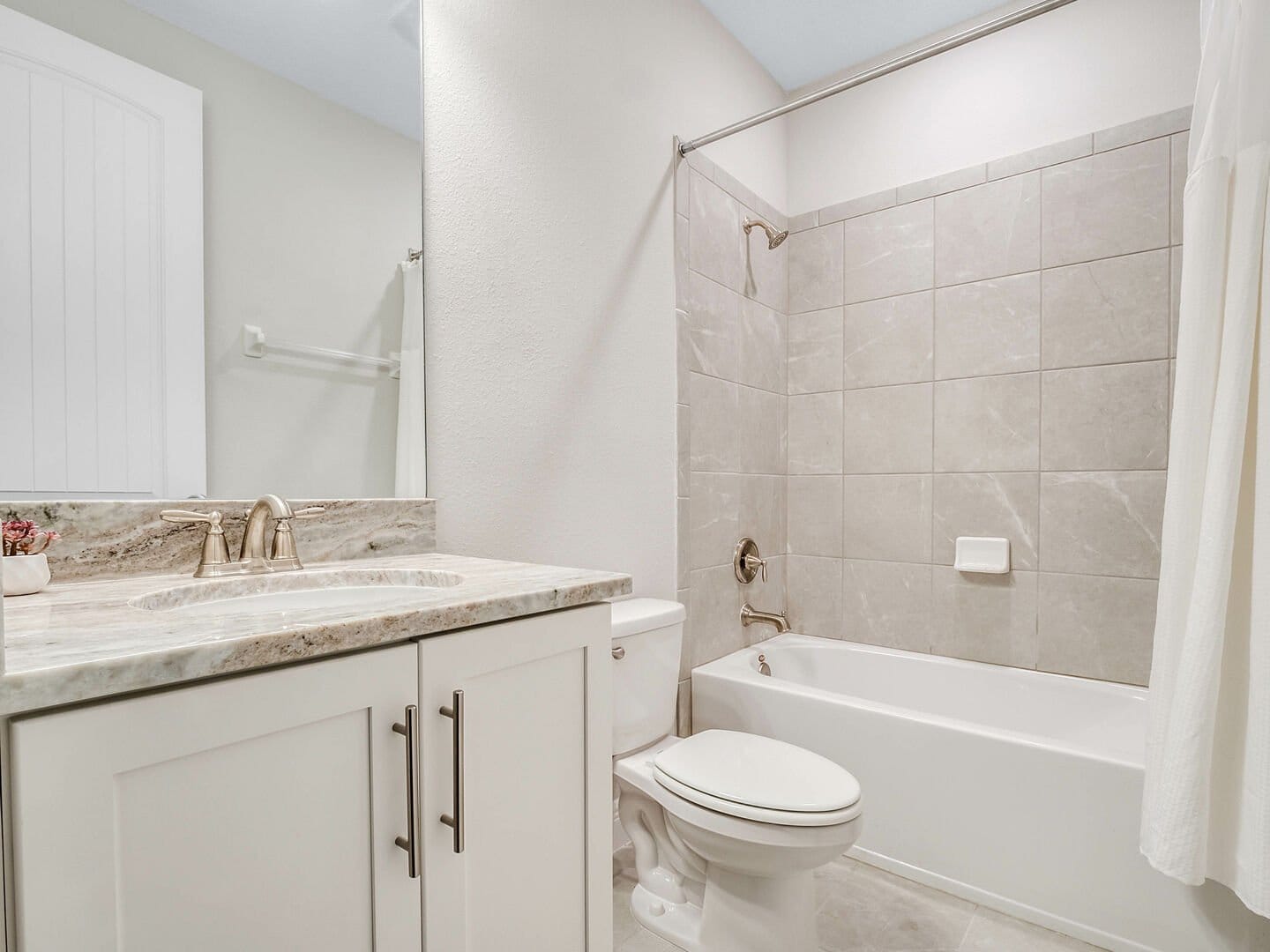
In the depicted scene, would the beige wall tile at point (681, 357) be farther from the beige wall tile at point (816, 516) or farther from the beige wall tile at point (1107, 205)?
the beige wall tile at point (1107, 205)

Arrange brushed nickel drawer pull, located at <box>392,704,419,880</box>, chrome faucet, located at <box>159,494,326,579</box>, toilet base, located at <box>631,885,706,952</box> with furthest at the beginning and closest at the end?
1. toilet base, located at <box>631,885,706,952</box>
2. chrome faucet, located at <box>159,494,326,579</box>
3. brushed nickel drawer pull, located at <box>392,704,419,880</box>

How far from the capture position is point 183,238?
1.10m

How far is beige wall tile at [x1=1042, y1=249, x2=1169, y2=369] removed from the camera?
198 centimetres

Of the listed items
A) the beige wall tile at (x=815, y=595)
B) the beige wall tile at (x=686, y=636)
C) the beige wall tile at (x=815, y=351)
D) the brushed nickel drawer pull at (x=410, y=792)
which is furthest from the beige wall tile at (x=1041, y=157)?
the brushed nickel drawer pull at (x=410, y=792)

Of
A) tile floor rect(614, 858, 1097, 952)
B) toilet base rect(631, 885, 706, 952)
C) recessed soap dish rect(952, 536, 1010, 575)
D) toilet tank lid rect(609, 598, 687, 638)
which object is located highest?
recessed soap dish rect(952, 536, 1010, 575)

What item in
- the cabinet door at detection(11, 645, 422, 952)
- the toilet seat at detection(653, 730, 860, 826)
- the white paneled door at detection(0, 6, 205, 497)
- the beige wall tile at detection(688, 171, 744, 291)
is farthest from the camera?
the beige wall tile at detection(688, 171, 744, 291)

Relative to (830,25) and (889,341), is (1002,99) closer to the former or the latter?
(830,25)

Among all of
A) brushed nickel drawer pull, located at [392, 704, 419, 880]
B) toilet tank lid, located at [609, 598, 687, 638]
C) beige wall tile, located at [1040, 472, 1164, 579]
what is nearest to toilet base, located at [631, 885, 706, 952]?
toilet tank lid, located at [609, 598, 687, 638]

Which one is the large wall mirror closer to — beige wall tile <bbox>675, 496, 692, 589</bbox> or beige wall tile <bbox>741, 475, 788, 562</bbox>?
beige wall tile <bbox>675, 496, 692, 589</bbox>

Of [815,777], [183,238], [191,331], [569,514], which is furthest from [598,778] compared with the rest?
[183,238]

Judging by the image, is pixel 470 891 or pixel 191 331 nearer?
pixel 470 891

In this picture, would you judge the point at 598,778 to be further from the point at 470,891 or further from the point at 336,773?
the point at 336,773

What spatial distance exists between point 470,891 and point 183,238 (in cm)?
108

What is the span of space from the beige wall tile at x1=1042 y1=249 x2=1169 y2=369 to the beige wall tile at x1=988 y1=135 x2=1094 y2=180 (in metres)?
0.35
